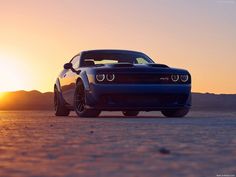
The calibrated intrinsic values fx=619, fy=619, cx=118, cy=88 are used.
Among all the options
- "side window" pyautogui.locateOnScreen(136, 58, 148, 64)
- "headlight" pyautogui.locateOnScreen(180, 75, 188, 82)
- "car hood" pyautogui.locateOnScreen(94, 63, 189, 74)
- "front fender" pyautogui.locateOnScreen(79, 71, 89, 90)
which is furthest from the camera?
"side window" pyautogui.locateOnScreen(136, 58, 148, 64)

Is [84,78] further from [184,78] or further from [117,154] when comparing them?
[117,154]

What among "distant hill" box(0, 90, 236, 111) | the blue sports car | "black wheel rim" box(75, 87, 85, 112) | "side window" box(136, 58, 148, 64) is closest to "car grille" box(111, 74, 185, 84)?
the blue sports car

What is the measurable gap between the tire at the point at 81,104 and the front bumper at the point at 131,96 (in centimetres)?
27

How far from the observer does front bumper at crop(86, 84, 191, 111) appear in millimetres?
11883

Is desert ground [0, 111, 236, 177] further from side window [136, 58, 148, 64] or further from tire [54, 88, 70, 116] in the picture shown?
tire [54, 88, 70, 116]

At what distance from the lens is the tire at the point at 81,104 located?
40.5ft

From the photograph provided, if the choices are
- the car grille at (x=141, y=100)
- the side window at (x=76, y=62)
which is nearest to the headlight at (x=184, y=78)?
the car grille at (x=141, y=100)

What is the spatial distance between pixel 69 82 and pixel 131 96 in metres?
2.11

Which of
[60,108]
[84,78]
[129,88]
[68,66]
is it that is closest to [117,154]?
[129,88]

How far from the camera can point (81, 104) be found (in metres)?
12.7

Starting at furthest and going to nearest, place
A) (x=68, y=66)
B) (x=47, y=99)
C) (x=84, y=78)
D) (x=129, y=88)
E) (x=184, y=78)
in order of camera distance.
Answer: (x=47, y=99)
(x=68, y=66)
(x=184, y=78)
(x=84, y=78)
(x=129, y=88)

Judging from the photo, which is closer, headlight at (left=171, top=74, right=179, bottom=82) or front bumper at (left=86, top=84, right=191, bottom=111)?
front bumper at (left=86, top=84, right=191, bottom=111)

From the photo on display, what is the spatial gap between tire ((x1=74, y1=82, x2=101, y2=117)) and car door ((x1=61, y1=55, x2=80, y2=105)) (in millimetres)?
305

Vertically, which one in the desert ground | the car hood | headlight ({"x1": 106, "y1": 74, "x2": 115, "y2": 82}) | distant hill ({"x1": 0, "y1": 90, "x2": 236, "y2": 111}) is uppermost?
the car hood
